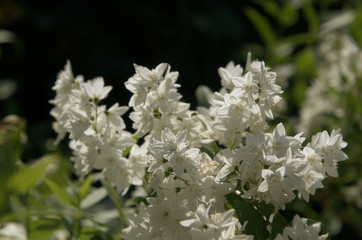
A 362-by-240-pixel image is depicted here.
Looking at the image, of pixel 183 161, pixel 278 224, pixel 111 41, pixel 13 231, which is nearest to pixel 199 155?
pixel 183 161

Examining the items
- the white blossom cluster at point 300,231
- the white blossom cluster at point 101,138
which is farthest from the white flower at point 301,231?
the white blossom cluster at point 101,138

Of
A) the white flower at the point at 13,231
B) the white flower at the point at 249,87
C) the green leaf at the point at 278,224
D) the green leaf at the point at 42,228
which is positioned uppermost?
the white flower at the point at 249,87

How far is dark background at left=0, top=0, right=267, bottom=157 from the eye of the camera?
2.68 m

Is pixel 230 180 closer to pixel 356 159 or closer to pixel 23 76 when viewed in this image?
pixel 356 159

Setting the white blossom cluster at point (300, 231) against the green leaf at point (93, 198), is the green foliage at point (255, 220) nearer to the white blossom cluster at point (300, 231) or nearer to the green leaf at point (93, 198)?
the white blossom cluster at point (300, 231)

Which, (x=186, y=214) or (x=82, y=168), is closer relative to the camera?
(x=186, y=214)

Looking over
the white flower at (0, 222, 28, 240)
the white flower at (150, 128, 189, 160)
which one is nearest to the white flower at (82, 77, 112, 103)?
the white flower at (150, 128, 189, 160)

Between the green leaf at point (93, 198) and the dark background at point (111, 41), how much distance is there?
152cm

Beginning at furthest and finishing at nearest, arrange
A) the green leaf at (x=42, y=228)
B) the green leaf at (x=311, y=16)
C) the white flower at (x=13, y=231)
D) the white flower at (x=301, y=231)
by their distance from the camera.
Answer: the green leaf at (x=311, y=16) < the white flower at (x=13, y=231) < the green leaf at (x=42, y=228) < the white flower at (x=301, y=231)

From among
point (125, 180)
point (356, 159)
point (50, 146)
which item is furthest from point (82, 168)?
point (50, 146)

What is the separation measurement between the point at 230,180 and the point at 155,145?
14 centimetres

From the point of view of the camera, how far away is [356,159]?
1.46m

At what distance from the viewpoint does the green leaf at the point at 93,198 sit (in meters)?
1.09

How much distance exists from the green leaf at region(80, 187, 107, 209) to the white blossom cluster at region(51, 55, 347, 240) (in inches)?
6.7
